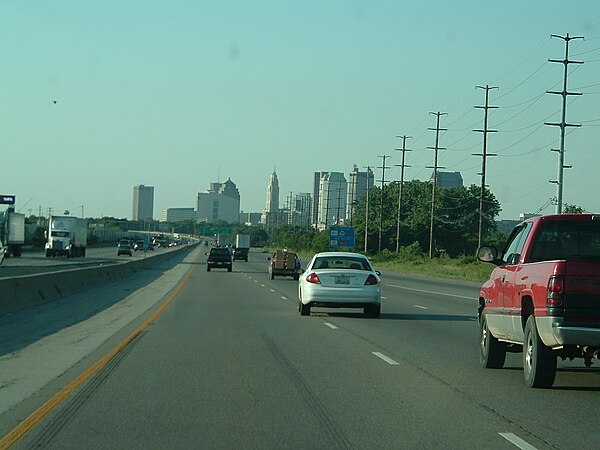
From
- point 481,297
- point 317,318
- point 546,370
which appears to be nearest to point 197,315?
point 317,318

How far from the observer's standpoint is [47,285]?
2983 centimetres

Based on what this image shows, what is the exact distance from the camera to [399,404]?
1105cm

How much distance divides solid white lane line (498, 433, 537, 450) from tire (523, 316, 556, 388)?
2630 mm

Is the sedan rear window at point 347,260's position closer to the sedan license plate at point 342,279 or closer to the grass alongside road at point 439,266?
the sedan license plate at point 342,279

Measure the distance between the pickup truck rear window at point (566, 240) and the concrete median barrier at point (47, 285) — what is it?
576 inches

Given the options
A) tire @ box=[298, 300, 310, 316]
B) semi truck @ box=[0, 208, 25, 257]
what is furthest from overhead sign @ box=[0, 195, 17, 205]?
tire @ box=[298, 300, 310, 316]

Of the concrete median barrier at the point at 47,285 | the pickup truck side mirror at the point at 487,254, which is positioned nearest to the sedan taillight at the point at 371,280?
the concrete median barrier at the point at 47,285

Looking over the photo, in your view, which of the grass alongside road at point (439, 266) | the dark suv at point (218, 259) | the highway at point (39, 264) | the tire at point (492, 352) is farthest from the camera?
the dark suv at point (218, 259)

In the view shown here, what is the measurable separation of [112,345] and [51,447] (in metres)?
8.80

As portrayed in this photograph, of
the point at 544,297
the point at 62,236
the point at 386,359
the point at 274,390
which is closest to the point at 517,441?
the point at 544,297

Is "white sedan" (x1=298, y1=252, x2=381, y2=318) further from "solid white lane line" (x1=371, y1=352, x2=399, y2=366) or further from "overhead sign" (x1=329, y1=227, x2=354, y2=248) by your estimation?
"overhead sign" (x1=329, y1=227, x2=354, y2=248)

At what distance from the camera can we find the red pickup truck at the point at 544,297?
35.8 ft

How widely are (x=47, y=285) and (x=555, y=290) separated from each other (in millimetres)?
21680

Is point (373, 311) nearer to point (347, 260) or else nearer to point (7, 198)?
point (347, 260)
